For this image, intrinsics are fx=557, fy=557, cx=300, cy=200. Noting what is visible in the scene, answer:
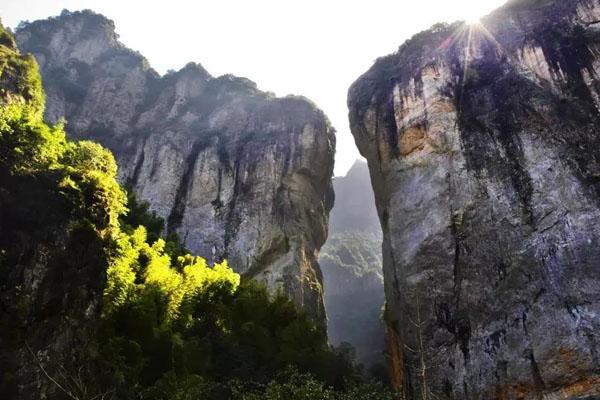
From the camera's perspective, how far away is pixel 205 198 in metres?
36.4

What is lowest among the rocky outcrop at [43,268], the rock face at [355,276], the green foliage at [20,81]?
the rocky outcrop at [43,268]

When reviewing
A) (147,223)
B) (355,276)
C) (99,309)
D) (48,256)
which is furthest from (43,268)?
(355,276)

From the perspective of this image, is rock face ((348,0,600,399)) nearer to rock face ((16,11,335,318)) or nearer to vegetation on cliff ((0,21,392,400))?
vegetation on cliff ((0,21,392,400))

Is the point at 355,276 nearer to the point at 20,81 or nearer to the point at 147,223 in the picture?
the point at 147,223

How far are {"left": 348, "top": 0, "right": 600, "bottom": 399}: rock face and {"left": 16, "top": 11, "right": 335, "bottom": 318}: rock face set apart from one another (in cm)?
698

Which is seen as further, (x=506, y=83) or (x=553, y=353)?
(x=506, y=83)

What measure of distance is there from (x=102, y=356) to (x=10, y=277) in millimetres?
3084

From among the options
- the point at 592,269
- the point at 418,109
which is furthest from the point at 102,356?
the point at 418,109

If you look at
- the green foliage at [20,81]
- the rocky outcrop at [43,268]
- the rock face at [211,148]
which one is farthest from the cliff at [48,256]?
the rock face at [211,148]

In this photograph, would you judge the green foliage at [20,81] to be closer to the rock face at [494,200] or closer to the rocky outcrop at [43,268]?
the rocky outcrop at [43,268]

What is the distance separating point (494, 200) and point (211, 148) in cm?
2251

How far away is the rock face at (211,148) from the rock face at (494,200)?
6.98 metres

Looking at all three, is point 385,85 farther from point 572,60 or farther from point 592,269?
point 592,269

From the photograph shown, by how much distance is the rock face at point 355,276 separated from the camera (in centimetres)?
5056
